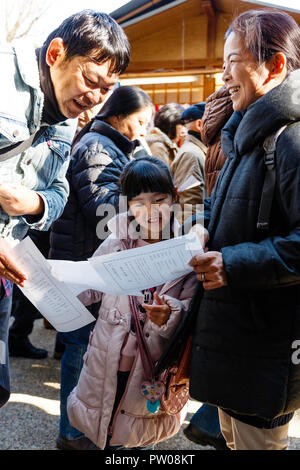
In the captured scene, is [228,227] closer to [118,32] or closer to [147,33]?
[118,32]

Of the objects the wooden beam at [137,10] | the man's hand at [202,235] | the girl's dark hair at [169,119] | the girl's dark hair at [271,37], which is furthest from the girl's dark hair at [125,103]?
the wooden beam at [137,10]

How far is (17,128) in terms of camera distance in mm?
1357

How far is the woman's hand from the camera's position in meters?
1.32

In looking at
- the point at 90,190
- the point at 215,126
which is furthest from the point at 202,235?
the point at 90,190

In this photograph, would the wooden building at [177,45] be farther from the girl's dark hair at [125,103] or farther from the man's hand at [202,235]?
the man's hand at [202,235]

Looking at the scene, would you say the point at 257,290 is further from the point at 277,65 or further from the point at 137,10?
the point at 137,10

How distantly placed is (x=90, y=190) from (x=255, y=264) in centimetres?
137

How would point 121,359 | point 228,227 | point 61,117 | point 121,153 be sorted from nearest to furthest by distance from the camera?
point 228,227 < point 61,117 < point 121,359 < point 121,153

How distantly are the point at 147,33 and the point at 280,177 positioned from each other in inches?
311

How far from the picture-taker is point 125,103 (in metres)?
2.70

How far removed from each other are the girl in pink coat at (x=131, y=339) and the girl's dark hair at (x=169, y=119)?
2642 millimetres

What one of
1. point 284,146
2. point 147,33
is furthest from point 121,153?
point 147,33

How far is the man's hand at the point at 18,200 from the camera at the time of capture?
1391 mm

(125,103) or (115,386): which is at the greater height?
(125,103)
